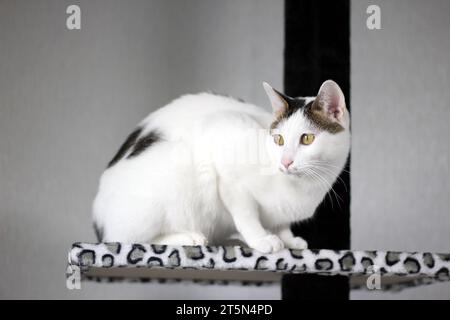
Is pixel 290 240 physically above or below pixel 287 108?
below

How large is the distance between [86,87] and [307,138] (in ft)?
3.47

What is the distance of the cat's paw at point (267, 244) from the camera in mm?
1254

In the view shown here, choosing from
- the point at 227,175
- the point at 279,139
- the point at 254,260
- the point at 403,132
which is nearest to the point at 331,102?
the point at 279,139

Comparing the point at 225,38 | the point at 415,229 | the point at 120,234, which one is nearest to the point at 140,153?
the point at 120,234

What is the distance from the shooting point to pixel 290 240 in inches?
59.6

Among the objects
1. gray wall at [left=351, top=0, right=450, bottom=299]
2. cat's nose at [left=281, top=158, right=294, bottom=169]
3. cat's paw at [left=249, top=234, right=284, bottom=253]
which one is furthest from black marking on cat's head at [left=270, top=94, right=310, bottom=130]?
gray wall at [left=351, top=0, right=450, bottom=299]

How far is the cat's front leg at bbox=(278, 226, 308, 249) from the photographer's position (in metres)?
1.49

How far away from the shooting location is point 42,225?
200 centimetres

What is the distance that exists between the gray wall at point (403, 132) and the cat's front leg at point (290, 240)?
2.20ft

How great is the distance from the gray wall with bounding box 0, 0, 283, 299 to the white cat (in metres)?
0.66

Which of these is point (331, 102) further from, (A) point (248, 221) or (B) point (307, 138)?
(A) point (248, 221)

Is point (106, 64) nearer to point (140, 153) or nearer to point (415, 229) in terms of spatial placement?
point (140, 153)

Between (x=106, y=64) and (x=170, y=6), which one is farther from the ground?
(x=170, y=6)
